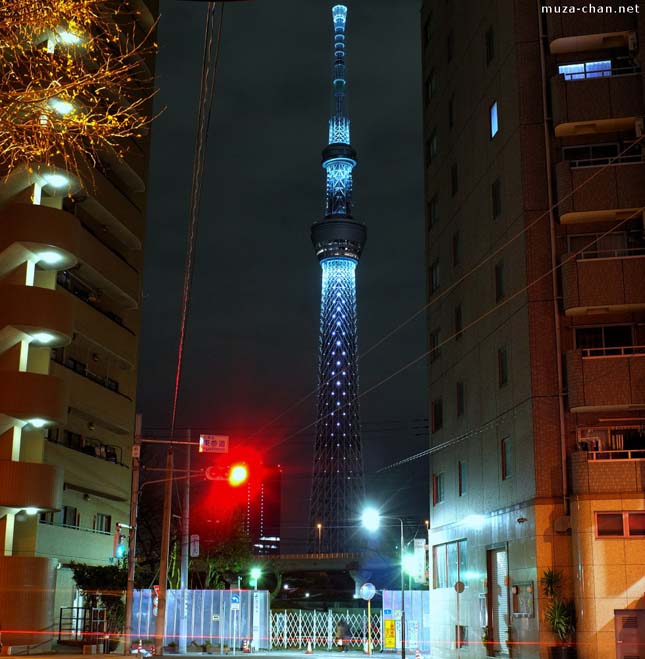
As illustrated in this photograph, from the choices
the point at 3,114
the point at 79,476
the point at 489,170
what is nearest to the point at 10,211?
the point at 79,476

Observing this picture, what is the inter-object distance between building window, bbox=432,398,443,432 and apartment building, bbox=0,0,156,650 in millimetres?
16356

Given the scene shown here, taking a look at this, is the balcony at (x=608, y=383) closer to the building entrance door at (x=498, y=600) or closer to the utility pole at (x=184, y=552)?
the building entrance door at (x=498, y=600)

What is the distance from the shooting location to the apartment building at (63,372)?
126 ft

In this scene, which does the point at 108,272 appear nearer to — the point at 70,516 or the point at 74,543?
the point at 70,516

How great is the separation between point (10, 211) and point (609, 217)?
79.7 ft

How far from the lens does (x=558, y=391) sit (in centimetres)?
3062

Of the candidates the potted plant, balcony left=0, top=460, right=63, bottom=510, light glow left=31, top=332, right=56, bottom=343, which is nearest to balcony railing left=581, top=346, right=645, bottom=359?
the potted plant

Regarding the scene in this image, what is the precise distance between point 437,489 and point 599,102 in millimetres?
18979

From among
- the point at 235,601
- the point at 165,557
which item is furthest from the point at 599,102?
the point at 235,601

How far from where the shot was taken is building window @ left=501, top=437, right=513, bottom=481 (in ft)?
108

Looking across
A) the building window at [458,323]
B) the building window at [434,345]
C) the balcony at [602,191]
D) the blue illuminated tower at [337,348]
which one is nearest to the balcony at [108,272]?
the building window at [434,345]

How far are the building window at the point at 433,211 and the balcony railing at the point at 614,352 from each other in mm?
14933

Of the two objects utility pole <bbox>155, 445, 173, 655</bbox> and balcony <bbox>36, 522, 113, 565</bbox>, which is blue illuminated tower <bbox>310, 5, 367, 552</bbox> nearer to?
balcony <bbox>36, 522, 113, 565</bbox>

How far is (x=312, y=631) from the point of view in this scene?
57656 millimetres
